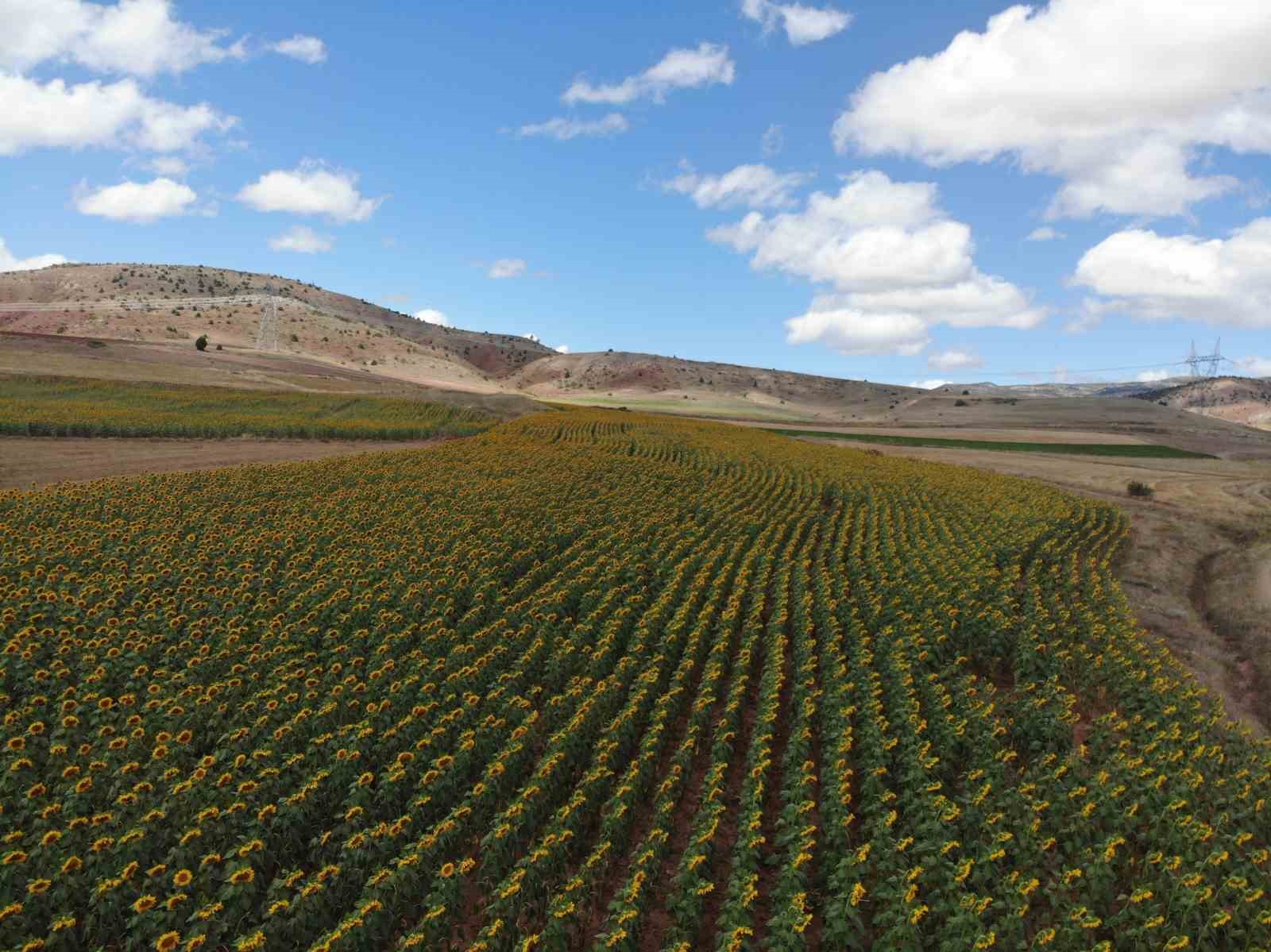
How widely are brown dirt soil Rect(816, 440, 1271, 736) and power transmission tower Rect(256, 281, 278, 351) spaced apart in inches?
3883

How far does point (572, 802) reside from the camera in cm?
878

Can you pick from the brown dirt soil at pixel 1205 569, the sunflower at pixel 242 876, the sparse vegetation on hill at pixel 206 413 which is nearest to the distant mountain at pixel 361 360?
the sparse vegetation on hill at pixel 206 413

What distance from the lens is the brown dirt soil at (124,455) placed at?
25.9m

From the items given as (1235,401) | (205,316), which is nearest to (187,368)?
(205,316)

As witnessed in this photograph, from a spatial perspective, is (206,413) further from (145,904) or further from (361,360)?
(361,360)

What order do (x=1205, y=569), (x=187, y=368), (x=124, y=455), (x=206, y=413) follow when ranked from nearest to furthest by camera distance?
1. (x=1205, y=569)
2. (x=124, y=455)
3. (x=206, y=413)
4. (x=187, y=368)

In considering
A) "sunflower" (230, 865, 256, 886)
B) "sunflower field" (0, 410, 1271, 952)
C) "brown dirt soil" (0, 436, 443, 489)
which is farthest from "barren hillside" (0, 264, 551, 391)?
"sunflower" (230, 865, 256, 886)

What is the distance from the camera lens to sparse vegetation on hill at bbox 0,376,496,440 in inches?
1359

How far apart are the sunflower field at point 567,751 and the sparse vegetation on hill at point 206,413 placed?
19.8 m

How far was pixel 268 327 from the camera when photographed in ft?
387

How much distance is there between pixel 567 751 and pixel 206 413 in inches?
1711

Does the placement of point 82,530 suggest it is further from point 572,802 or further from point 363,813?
point 572,802

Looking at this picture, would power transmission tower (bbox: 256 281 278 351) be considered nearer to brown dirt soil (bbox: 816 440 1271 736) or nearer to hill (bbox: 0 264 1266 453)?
hill (bbox: 0 264 1266 453)

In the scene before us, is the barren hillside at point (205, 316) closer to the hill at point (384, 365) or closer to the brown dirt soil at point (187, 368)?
the hill at point (384, 365)
